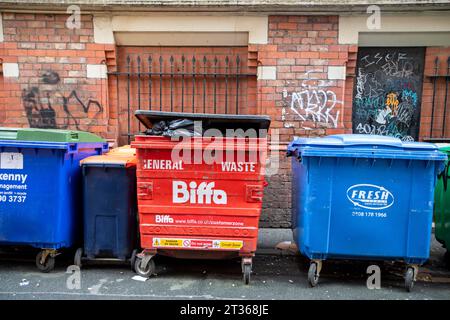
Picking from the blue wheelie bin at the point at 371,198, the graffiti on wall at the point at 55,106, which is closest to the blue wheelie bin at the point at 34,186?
the graffiti on wall at the point at 55,106

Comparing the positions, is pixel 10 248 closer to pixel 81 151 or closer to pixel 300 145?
pixel 81 151

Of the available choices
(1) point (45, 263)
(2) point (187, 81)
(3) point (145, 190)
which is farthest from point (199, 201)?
(2) point (187, 81)

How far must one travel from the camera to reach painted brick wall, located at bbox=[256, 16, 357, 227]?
17.0 ft

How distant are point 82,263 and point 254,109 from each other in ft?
10.7

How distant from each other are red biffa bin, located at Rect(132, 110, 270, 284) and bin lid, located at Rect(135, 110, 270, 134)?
10 mm

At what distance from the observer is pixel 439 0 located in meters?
4.94

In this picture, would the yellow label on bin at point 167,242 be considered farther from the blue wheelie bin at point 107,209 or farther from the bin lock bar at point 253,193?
the bin lock bar at point 253,193

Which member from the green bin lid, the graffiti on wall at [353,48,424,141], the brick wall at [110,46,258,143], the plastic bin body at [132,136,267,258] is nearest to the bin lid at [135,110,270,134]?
the plastic bin body at [132,136,267,258]

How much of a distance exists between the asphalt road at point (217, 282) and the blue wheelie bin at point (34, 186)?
416mm

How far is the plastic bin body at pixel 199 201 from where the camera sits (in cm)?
352

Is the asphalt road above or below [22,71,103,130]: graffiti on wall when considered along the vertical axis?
below

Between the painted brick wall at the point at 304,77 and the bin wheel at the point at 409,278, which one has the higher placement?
the painted brick wall at the point at 304,77

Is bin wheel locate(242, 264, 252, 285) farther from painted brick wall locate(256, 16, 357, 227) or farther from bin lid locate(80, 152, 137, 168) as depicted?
painted brick wall locate(256, 16, 357, 227)

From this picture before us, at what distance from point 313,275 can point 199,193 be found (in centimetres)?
141
